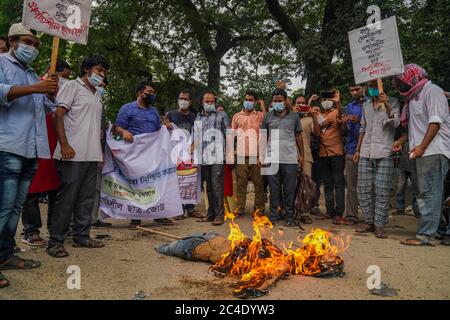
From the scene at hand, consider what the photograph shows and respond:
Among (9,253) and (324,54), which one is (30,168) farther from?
(324,54)

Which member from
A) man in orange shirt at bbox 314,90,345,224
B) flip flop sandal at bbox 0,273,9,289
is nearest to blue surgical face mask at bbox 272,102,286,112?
man in orange shirt at bbox 314,90,345,224

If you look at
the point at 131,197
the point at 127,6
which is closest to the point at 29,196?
the point at 131,197

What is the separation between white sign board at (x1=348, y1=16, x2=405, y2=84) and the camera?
559cm

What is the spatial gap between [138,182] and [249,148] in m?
2.00

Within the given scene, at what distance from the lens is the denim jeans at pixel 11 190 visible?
3.64m

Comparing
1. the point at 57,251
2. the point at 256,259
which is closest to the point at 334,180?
the point at 256,259

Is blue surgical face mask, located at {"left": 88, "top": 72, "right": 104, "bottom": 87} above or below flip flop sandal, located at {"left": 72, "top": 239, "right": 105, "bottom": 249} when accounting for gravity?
above

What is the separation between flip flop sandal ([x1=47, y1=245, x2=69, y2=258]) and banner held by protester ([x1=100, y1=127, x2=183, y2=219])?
1631 millimetres

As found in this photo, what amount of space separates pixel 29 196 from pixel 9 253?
1111 millimetres

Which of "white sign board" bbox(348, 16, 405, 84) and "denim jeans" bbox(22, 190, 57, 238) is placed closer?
"denim jeans" bbox(22, 190, 57, 238)

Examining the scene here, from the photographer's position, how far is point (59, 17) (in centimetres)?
449

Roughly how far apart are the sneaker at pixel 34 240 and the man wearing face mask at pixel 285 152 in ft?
11.4

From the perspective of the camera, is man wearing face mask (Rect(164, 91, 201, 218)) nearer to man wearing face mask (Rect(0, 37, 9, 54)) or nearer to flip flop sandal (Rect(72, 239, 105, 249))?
flip flop sandal (Rect(72, 239, 105, 249))

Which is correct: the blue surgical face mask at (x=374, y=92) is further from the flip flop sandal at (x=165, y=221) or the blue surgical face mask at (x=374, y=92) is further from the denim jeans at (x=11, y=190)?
the denim jeans at (x=11, y=190)
